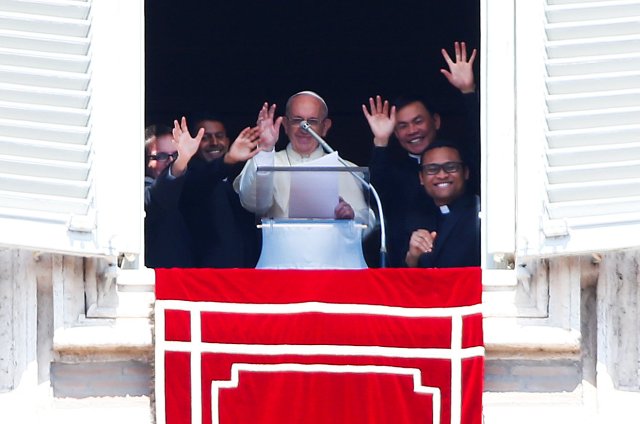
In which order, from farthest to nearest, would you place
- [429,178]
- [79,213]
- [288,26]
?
[288,26] < [429,178] < [79,213]

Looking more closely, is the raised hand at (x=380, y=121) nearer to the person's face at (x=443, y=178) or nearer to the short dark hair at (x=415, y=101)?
the short dark hair at (x=415, y=101)

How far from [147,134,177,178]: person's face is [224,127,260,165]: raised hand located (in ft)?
0.83

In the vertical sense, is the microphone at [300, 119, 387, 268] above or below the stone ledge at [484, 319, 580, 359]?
above

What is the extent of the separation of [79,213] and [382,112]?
7.53 feet

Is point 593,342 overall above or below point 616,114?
below

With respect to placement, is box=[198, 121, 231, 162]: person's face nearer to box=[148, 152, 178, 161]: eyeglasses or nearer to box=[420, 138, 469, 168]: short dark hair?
box=[148, 152, 178, 161]: eyeglasses

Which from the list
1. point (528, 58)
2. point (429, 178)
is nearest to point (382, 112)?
point (429, 178)

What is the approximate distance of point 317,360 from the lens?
30.6 feet

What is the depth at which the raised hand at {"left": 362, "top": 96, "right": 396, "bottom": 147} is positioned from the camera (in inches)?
435

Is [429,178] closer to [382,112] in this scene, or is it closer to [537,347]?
[382,112]

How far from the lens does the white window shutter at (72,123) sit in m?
9.30

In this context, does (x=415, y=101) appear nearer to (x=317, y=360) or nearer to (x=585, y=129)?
(x=585, y=129)

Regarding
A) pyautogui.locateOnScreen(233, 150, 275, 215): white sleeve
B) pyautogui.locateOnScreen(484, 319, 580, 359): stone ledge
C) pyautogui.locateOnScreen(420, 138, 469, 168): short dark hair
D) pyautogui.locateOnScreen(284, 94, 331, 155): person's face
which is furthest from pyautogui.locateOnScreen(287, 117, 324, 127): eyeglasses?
pyautogui.locateOnScreen(484, 319, 580, 359): stone ledge

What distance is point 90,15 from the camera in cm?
943
